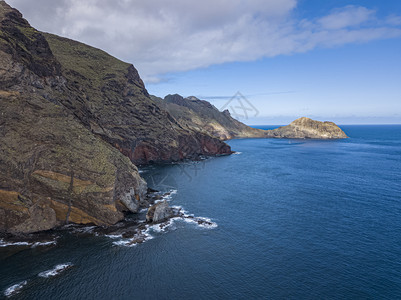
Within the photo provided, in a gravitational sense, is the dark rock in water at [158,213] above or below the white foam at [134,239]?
above

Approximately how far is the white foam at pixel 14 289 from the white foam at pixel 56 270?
242cm

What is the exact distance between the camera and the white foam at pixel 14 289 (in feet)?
112

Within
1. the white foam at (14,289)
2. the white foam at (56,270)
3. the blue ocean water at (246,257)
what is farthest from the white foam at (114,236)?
the white foam at (14,289)

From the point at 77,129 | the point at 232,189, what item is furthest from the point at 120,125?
the point at 232,189

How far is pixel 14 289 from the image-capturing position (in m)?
34.9

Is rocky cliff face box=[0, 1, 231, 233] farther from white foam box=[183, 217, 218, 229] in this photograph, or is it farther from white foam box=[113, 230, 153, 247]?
white foam box=[183, 217, 218, 229]

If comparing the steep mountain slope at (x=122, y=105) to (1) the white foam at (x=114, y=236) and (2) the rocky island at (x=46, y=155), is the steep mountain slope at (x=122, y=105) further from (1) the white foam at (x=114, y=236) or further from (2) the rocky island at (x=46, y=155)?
(1) the white foam at (x=114, y=236)

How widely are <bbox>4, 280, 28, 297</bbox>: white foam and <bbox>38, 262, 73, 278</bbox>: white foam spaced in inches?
95.1

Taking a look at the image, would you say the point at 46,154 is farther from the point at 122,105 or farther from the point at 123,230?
the point at 122,105

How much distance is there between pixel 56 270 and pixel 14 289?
571 centimetres

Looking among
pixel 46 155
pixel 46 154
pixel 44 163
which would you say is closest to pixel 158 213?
pixel 44 163

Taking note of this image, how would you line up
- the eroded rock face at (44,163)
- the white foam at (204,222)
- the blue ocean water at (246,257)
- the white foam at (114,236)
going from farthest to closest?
the white foam at (204,222), the eroded rock face at (44,163), the white foam at (114,236), the blue ocean water at (246,257)

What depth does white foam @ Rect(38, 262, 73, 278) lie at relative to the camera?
125 feet

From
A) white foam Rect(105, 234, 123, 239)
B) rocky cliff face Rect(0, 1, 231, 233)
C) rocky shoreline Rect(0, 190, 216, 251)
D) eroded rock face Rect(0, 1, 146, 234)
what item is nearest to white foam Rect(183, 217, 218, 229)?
rocky shoreline Rect(0, 190, 216, 251)
